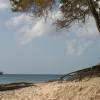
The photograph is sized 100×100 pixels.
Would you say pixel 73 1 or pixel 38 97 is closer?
pixel 38 97

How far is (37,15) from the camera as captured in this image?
1150 inches

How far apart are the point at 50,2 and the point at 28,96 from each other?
8.17 metres

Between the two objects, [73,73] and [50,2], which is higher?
[50,2]

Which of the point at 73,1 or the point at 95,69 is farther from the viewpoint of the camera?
the point at 73,1

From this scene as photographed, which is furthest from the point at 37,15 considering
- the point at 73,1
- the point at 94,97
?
the point at 94,97

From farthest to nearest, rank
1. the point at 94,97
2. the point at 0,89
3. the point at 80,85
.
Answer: the point at 0,89 → the point at 80,85 → the point at 94,97

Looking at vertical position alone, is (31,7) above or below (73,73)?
above

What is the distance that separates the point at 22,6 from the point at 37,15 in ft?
4.65

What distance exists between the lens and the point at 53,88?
2197 centimetres

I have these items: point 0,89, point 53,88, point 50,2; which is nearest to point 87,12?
point 50,2

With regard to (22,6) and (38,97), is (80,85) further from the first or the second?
(22,6)

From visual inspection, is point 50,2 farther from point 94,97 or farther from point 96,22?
point 94,97

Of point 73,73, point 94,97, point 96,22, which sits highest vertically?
point 96,22

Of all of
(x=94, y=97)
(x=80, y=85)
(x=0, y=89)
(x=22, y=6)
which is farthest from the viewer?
(x=22, y=6)
